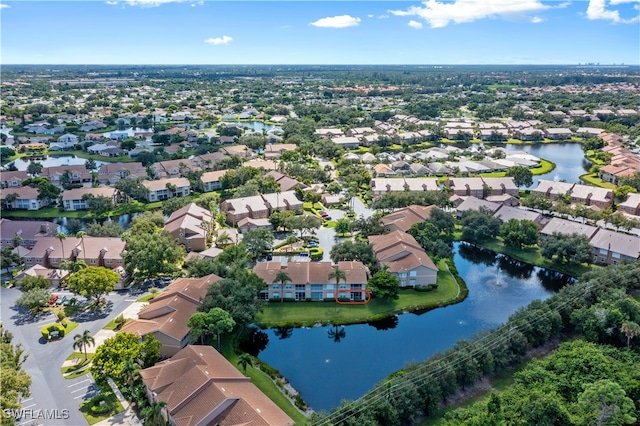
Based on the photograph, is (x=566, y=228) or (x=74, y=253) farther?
(x=566, y=228)

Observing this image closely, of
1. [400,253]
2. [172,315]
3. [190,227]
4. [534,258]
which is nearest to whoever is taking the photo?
[172,315]

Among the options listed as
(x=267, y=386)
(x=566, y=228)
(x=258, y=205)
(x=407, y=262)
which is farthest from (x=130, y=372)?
(x=566, y=228)

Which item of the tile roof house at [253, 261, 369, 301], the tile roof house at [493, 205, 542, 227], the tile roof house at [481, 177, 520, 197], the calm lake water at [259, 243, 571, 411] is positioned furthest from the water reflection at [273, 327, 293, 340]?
the tile roof house at [481, 177, 520, 197]

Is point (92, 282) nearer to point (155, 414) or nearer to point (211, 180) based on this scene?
point (155, 414)

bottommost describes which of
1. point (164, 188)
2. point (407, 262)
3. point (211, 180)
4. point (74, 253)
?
point (74, 253)

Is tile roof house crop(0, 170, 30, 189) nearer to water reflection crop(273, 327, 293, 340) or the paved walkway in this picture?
water reflection crop(273, 327, 293, 340)

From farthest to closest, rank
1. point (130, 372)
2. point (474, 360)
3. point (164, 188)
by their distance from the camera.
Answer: point (164, 188)
point (474, 360)
point (130, 372)
